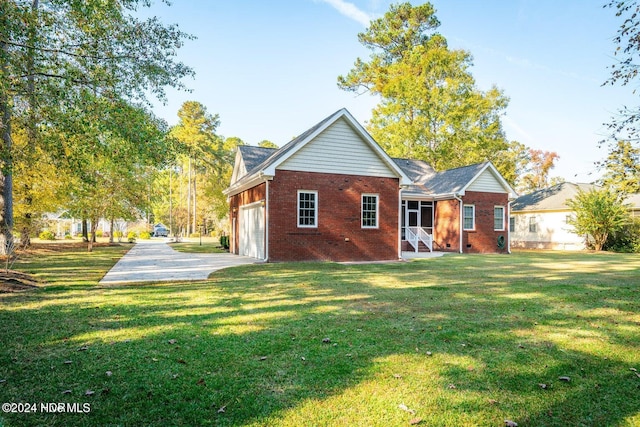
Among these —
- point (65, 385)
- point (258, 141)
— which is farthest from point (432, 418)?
point (258, 141)

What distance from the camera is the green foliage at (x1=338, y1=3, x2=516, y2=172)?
33344 millimetres

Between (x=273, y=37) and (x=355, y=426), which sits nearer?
(x=355, y=426)

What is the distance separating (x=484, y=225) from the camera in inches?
894

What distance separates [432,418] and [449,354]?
58.6 inches

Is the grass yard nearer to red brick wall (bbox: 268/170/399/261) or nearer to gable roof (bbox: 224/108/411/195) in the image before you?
red brick wall (bbox: 268/170/399/261)

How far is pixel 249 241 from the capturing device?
18.0m

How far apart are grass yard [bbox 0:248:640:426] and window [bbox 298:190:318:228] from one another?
7.58m

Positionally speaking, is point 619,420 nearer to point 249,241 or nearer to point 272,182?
point 272,182

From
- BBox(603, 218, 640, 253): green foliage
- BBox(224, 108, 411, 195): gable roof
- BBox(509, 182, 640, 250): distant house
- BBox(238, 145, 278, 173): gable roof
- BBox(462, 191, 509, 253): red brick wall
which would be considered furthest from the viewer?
BBox(509, 182, 640, 250): distant house

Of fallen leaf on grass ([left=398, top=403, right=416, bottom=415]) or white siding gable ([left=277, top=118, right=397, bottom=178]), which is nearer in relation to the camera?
fallen leaf on grass ([left=398, top=403, right=416, bottom=415])

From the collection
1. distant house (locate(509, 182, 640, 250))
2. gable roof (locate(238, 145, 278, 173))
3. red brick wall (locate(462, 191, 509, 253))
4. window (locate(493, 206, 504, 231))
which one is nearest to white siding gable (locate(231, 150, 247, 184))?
gable roof (locate(238, 145, 278, 173))

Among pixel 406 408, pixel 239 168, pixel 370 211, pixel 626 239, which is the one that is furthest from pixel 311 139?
pixel 626 239

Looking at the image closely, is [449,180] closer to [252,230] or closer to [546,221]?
[546,221]

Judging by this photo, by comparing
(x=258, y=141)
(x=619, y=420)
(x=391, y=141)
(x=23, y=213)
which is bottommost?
(x=619, y=420)
